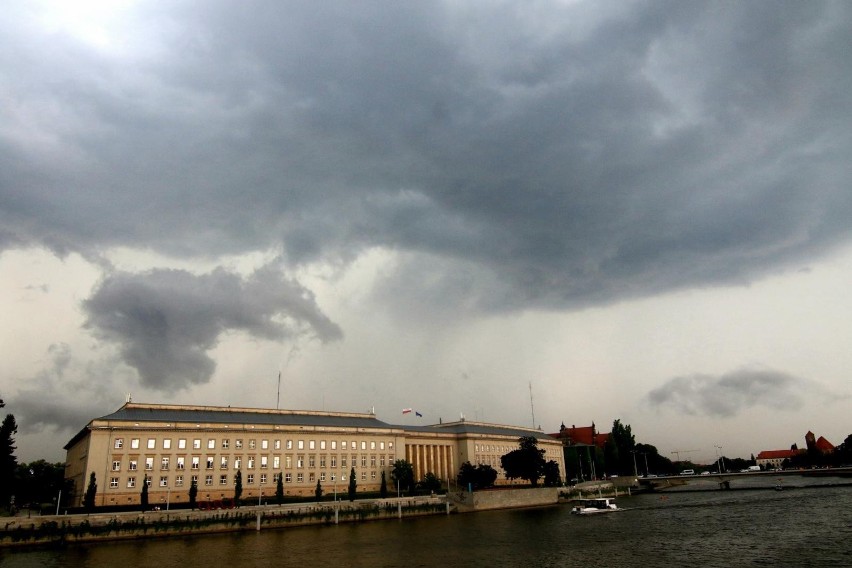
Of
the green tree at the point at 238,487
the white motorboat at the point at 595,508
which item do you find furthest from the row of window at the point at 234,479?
the white motorboat at the point at 595,508

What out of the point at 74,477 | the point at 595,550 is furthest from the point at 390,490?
the point at 595,550

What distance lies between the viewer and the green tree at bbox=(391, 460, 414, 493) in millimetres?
130750

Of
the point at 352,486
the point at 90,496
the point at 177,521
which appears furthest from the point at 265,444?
the point at 177,521

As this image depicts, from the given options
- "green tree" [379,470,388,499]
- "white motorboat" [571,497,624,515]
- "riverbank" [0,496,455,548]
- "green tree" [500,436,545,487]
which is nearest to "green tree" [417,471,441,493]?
"green tree" [379,470,388,499]

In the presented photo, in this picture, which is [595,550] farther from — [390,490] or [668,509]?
[390,490]

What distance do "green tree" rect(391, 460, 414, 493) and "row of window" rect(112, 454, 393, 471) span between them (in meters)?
6.77

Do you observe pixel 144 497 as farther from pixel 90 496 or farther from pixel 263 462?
pixel 263 462

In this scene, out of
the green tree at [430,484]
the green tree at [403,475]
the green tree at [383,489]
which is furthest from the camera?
the green tree at [403,475]

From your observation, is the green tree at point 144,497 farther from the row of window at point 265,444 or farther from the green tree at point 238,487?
the green tree at point 238,487

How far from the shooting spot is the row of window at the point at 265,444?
102425 millimetres

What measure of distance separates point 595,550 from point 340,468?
76.4 metres

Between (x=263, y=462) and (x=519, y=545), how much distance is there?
66.2 meters

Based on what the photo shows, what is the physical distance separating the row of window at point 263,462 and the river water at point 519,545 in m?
28.9

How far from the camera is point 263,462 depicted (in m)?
117
